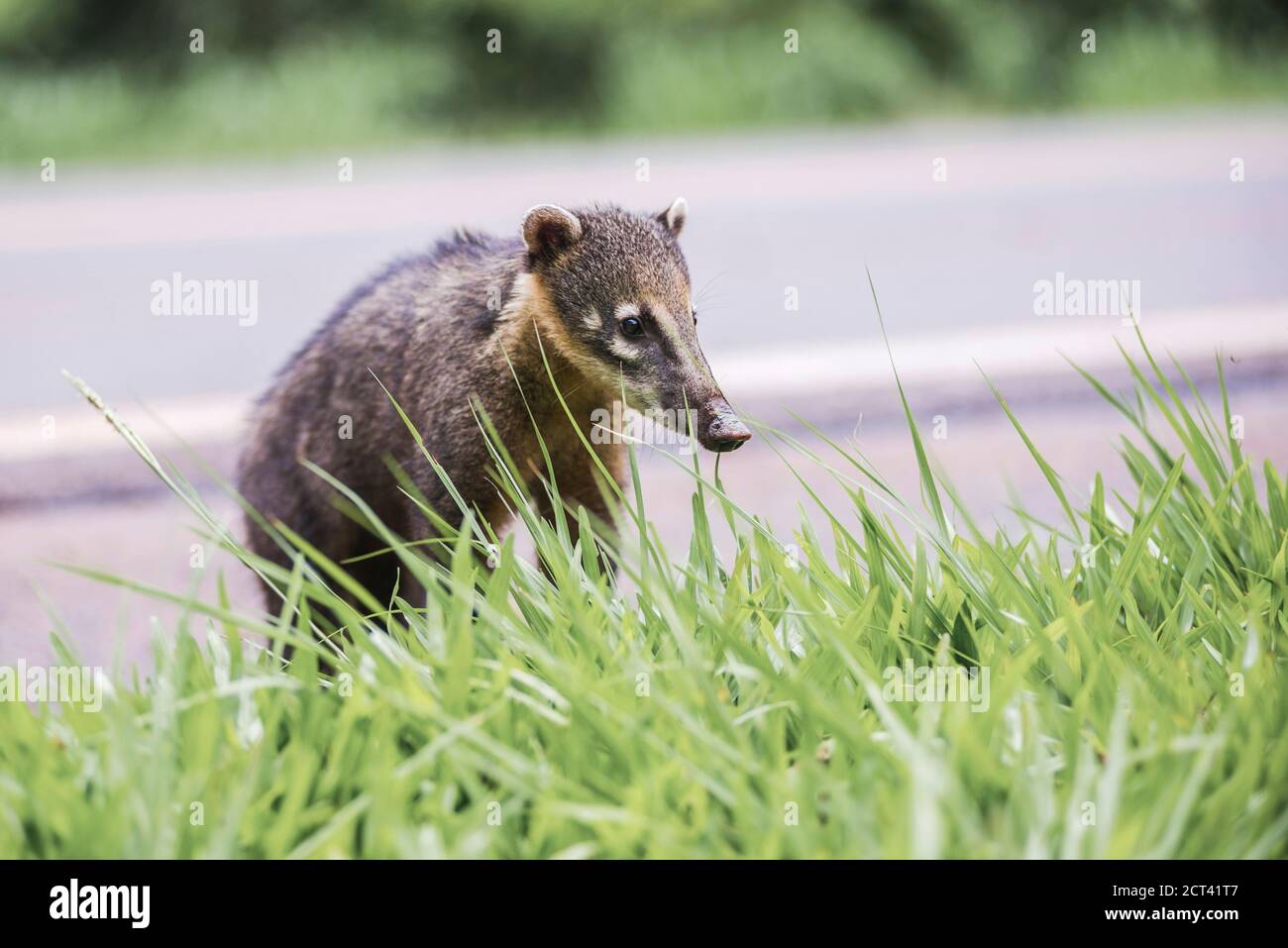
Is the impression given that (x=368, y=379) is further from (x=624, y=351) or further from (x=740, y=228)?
(x=740, y=228)

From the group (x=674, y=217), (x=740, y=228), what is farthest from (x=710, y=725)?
(x=740, y=228)

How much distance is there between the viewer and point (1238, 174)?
1038cm

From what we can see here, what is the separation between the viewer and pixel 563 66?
44.4 feet

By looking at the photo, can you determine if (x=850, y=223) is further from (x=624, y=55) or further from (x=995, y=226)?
(x=624, y=55)

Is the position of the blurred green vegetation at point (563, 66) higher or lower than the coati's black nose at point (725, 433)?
higher

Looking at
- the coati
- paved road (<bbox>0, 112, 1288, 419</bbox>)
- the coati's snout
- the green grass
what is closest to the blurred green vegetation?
paved road (<bbox>0, 112, 1288, 419</bbox>)

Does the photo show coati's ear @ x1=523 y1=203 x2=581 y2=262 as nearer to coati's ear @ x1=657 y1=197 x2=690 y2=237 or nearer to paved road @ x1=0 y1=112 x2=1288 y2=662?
coati's ear @ x1=657 y1=197 x2=690 y2=237

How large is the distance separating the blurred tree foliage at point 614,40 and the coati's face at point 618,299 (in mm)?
10036

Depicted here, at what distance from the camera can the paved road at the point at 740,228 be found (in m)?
7.60

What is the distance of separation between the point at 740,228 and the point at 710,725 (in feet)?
23.9

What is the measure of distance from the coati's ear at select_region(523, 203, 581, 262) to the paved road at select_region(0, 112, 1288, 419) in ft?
11.4

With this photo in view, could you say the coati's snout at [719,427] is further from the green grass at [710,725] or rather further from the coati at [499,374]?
the green grass at [710,725]

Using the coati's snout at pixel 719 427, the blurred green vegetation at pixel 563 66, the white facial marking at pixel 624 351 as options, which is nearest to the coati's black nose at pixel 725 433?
the coati's snout at pixel 719 427
